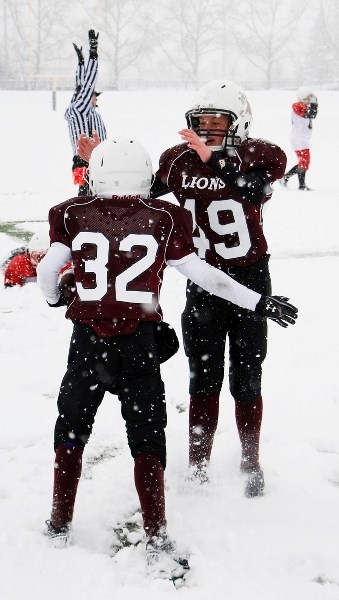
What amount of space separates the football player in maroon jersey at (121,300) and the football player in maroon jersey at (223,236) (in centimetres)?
34

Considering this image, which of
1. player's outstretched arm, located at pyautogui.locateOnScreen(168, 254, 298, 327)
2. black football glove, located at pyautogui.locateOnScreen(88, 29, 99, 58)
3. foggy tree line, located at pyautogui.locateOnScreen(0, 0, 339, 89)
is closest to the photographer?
player's outstretched arm, located at pyautogui.locateOnScreen(168, 254, 298, 327)

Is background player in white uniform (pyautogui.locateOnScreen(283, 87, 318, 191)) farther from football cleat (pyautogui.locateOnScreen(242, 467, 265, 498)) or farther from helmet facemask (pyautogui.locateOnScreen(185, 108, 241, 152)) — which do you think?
football cleat (pyautogui.locateOnScreen(242, 467, 265, 498))

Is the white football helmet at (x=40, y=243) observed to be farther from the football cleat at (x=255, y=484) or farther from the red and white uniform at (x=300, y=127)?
the red and white uniform at (x=300, y=127)

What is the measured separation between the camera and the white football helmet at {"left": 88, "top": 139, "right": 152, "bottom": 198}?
2432 mm

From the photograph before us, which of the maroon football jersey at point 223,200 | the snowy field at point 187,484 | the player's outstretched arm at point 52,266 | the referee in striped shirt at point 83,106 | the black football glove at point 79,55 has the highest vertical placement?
the black football glove at point 79,55

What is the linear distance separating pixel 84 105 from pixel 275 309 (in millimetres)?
5274

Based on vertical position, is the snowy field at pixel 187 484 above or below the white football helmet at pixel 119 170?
below

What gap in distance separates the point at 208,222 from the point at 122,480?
1.28 m

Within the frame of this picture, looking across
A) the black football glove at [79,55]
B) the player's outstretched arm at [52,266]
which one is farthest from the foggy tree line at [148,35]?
the player's outstretched arm at [52,266]

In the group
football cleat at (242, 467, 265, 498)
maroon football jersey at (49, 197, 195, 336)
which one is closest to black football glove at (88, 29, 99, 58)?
maroon football jersey at (49, 197, 195, 336)

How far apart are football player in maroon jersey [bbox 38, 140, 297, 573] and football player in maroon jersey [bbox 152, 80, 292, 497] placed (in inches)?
13.4

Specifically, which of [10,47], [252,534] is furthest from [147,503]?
[10,47]

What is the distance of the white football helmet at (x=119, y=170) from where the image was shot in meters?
2.43

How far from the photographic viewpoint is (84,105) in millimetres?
7113
